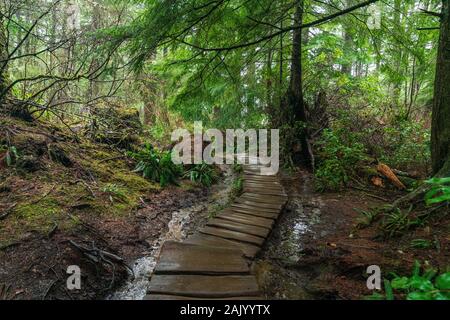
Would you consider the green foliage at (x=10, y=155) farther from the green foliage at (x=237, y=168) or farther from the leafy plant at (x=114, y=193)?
the green foliage at (x=237, y=168)

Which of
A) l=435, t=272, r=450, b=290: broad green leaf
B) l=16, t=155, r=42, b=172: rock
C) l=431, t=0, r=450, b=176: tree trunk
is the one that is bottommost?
l=435, t=272, r=450, b=290: broad green leaf

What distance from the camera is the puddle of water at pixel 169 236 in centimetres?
293

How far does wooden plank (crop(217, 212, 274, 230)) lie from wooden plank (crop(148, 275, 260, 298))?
1456 mm

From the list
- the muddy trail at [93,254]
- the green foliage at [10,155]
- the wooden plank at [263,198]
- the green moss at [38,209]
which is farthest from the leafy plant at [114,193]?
the wooden plank at [263,198]

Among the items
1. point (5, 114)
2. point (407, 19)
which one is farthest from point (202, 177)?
point (407, 19)

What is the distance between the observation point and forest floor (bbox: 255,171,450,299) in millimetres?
2699

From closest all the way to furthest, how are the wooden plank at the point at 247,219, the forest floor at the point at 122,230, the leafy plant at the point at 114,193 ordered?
the forest floor at the point at 122,230, the wooden plank at the point at 247,219, the leafy plant at the point at 114,193

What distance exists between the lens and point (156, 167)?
269 inches

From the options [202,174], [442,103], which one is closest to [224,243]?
[442,103]

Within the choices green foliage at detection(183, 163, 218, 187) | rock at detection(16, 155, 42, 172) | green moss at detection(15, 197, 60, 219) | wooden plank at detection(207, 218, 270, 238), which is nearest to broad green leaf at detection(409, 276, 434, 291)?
wooden plank at detection(207, 218, 270, 238)

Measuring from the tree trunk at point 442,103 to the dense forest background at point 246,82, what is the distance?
1 cm

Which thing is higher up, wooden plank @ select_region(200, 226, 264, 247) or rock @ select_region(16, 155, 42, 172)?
rock @ select_region(16, 155, 42, 172)

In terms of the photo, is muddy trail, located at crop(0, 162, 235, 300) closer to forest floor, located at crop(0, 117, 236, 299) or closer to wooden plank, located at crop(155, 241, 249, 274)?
forest floor, located at crop(0, 117, 236, 299)
